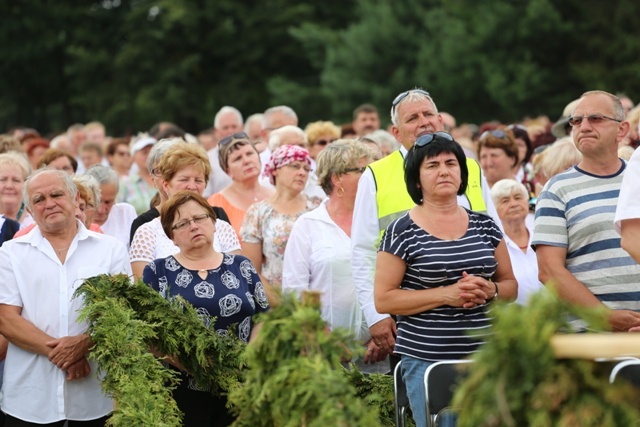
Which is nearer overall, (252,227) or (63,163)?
Answer: (252,227)

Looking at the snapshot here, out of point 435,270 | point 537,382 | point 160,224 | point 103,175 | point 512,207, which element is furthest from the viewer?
point 103,175

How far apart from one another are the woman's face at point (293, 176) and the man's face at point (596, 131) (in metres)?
2.46

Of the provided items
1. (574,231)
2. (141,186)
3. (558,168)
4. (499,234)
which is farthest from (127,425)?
(141,186)

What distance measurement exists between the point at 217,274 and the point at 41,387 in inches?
44.5

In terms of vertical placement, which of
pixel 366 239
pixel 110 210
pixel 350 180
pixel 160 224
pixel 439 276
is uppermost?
pixel 110 210

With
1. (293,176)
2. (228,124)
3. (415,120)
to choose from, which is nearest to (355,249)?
(415,120)

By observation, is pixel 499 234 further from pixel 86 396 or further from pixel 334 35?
pixel 334 35

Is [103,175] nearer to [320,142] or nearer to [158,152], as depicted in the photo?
[158,152]

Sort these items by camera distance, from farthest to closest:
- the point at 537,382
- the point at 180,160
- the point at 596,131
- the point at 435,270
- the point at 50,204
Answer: the point at 180,160
the point at 50,204
the point at 596,131
the point at 435,270
the point at 537,382

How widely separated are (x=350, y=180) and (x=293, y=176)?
810 mm

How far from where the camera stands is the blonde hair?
7676 millimetres

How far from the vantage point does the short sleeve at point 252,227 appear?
8.18m

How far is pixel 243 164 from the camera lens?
9148 mm

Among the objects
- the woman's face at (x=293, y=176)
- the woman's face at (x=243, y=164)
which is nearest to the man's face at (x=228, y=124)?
the woman's face at (x=243, y=164)
